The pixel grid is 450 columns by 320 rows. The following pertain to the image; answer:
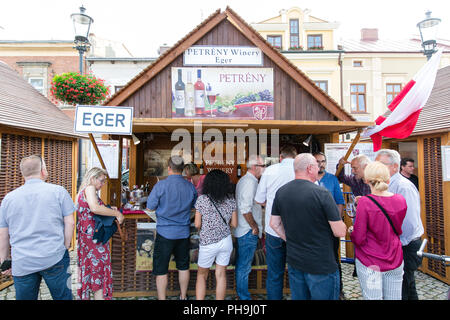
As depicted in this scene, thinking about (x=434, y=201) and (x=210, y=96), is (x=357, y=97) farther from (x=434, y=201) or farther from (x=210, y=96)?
(x=210, y=96)

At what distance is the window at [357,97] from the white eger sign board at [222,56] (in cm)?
1663

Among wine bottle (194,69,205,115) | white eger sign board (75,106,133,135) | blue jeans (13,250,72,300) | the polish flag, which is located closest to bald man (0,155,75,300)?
blue jeans (13,250,72,300)

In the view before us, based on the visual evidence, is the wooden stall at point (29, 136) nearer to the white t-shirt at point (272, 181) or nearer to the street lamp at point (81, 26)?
the street lamp at point (81, 26)

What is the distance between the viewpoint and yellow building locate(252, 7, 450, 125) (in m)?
18.2

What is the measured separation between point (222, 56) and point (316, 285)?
3.65 meters

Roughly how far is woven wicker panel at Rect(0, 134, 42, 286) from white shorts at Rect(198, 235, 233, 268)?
381 centimetres

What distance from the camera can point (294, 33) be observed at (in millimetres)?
19219

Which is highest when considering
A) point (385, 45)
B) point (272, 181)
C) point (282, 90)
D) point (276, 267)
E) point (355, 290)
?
point (385, 45)

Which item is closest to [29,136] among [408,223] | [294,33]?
[408,223]

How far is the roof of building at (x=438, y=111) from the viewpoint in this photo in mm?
4988

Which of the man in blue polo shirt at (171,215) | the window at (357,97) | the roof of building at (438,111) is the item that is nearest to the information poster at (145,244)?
the man in blue polo shirt at (171,215)

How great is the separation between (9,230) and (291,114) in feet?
13.5

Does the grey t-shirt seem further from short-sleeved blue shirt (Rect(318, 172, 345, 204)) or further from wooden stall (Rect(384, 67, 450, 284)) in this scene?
wooden stall (Rect(384, 67, 450, 284))

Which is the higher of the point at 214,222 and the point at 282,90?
the point at 282,90
